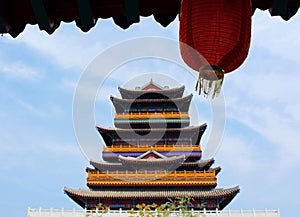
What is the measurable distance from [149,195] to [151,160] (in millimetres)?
1921

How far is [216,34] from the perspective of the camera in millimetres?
1669

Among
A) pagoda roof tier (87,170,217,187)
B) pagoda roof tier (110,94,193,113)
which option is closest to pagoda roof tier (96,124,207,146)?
pagoda roof tier (110,94,193,113)

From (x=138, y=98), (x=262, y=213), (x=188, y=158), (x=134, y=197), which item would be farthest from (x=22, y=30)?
(x=138, y=98)

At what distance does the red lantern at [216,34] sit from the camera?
1.66m

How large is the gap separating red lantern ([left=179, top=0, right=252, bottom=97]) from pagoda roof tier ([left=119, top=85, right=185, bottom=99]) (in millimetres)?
21306

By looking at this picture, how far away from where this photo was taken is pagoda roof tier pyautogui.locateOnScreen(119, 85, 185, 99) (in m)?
23.3

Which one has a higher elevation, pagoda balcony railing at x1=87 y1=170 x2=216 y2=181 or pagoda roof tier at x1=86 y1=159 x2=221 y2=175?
pagoda roof tier at x1=86 y1=159 x2=221 y2=175

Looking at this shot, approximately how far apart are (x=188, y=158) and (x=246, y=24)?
747 inches

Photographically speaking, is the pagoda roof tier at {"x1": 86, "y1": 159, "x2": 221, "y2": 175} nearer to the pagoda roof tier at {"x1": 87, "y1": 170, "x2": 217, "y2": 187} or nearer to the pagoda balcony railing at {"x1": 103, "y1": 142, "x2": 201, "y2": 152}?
the pagoda roof tier at {"x1": 87, "y1": 170, "x2": 217, "y2": 187}

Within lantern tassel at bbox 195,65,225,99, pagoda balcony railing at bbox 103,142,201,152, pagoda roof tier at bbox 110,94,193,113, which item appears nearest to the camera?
lantern tassel at bbox 195,65,225,99

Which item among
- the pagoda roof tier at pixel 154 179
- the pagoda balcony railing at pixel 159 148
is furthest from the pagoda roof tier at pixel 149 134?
the pagoda roof tier at pixel 154 179

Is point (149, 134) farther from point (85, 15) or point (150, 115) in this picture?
point (85, 15)

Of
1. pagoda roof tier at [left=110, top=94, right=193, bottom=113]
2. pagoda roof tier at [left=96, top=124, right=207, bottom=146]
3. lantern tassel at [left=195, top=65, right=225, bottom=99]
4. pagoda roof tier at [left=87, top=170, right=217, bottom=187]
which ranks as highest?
pagoda roof tier at [left=110, top=94, right=193, bottom=113]

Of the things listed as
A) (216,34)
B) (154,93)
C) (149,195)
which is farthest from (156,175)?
(216,34)
